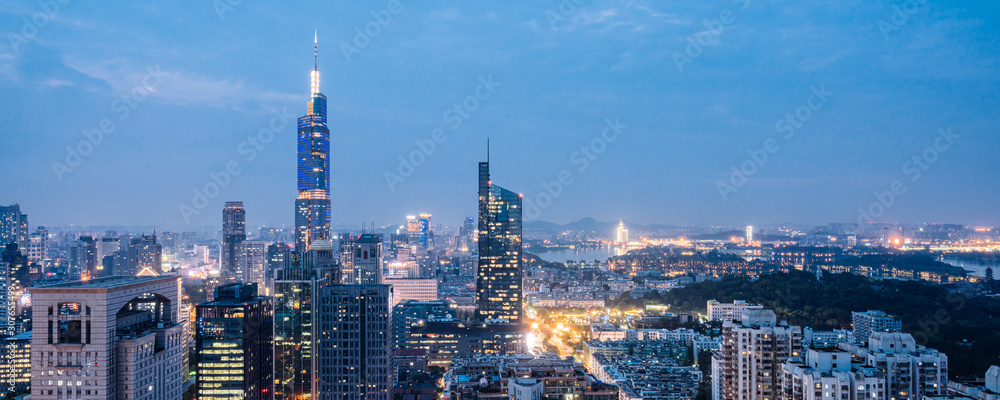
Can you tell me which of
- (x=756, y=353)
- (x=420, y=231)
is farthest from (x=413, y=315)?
(x=420, y=231)

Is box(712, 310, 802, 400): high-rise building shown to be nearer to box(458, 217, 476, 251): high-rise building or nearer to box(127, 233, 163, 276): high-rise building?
box(127, 233, 163, 276): high-rise building

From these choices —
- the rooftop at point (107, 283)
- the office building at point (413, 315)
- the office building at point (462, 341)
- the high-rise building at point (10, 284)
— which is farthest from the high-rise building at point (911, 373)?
the high-rise building at point (10, 284)

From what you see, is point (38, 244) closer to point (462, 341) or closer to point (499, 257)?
point (499, 257)

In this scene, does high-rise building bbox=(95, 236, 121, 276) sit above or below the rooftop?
below

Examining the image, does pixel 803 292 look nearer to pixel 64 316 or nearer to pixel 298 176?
pixel 64 316

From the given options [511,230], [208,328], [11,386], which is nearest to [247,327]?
[208,328]

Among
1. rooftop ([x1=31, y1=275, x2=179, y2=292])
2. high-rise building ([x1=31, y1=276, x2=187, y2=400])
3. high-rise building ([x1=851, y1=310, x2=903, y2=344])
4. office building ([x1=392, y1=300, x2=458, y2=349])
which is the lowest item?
office building ([x1=392, y1=300, x2=458, y2=349])

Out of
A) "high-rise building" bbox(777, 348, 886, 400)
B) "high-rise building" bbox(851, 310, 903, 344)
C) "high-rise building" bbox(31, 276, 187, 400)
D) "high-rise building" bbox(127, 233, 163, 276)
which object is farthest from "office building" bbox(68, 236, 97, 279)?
"high-rise building" bbox(777, 348, 886, 400)
